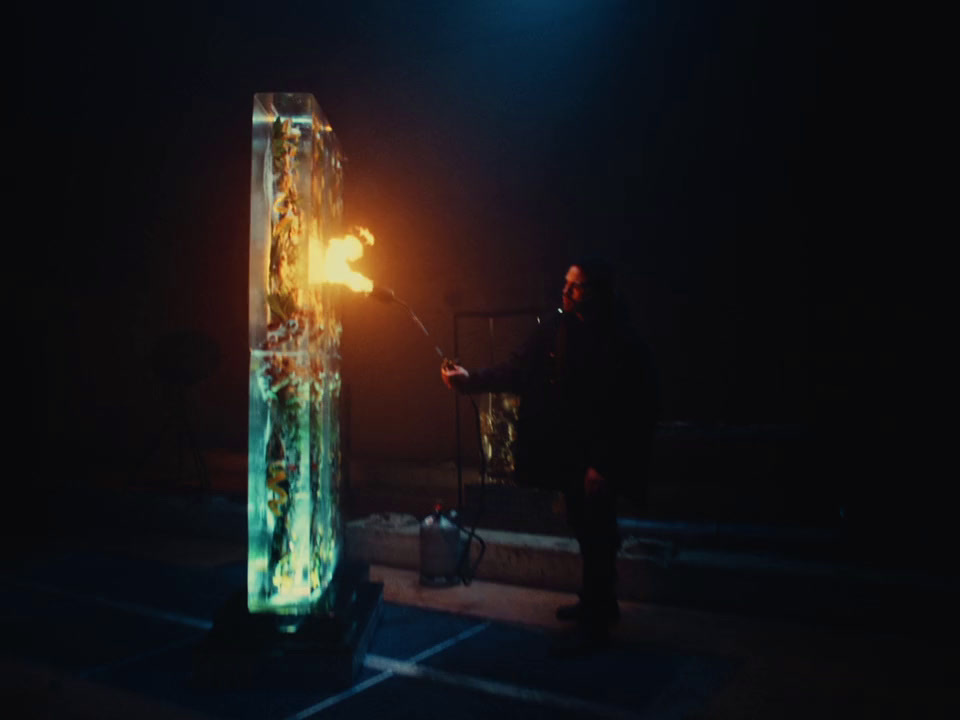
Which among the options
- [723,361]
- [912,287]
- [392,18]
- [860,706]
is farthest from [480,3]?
[860,706]

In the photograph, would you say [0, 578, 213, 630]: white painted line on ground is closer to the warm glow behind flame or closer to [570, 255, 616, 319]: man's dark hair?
the warm glow behind flame

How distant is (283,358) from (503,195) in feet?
16.3

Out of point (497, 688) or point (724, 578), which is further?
point (724, 578)

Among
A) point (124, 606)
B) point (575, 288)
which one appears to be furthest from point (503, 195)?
point (124, 606)

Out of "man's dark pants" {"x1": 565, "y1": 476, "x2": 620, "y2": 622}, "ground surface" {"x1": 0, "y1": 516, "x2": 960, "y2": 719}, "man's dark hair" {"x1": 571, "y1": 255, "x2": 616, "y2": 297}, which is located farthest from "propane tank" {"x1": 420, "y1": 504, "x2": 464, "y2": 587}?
"man's dark hair" {"x1": 571, "y1": 255, "x2": 616, "y2": 297}

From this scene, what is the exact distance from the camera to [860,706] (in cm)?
317

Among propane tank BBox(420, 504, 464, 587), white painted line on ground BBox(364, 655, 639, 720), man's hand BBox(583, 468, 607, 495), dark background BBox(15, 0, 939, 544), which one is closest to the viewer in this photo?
white painted line on ground BBox(364, 655, 639, 720)

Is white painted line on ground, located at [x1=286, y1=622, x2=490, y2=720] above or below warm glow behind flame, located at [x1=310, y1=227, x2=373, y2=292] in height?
below

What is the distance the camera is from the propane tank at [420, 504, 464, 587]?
5.16 m

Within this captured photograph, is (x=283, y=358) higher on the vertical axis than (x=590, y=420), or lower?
higher

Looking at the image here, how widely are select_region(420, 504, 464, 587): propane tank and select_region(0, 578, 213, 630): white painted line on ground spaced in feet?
5.01

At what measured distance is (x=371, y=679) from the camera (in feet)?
11.6

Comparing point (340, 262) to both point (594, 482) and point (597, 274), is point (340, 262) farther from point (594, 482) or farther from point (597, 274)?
point (594, 482)

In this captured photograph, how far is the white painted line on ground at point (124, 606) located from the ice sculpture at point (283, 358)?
1.08 meters
